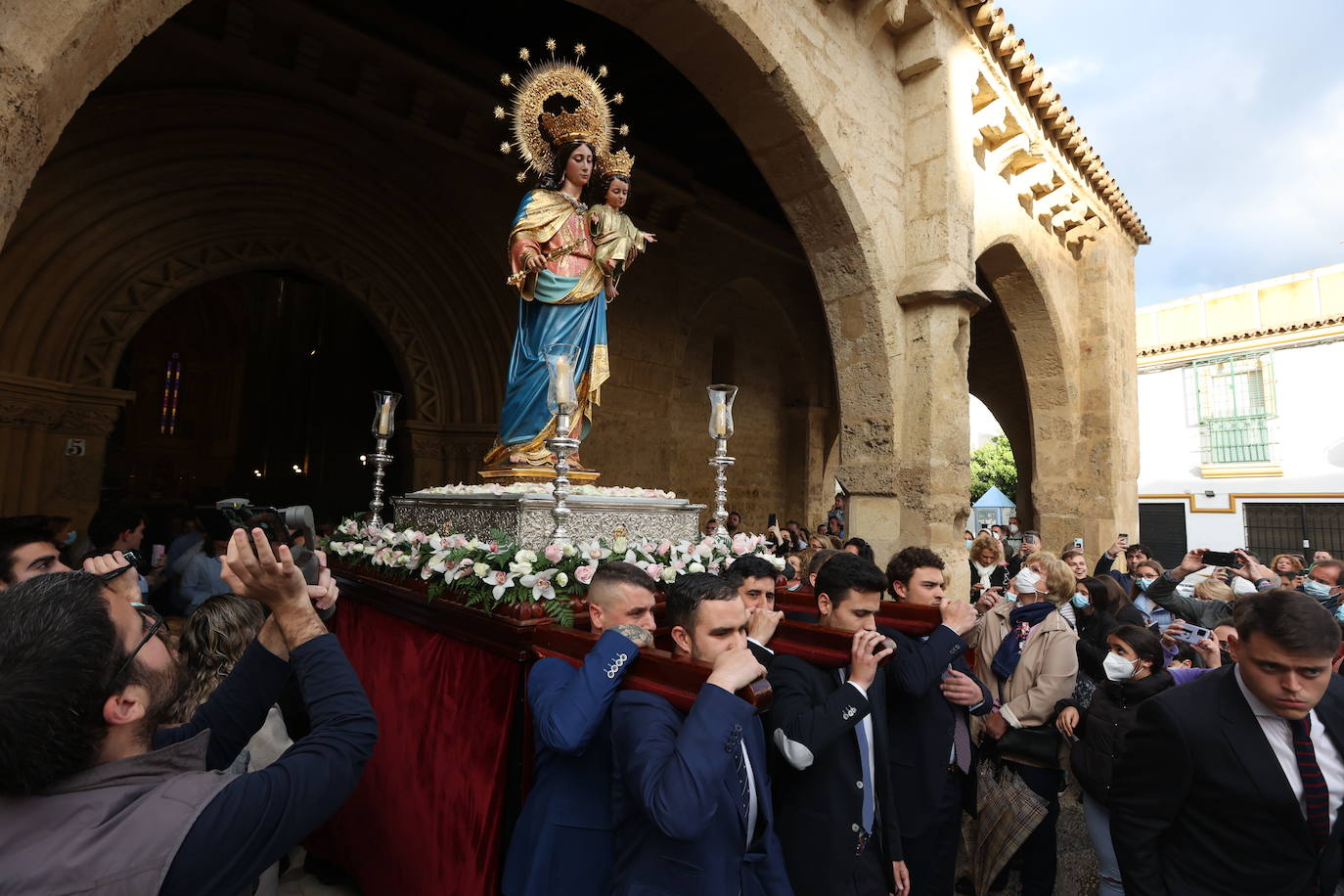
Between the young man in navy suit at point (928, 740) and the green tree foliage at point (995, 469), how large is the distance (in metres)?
26.6

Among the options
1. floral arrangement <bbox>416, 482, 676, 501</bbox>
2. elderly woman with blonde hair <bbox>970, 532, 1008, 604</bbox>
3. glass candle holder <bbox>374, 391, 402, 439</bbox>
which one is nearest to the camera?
floral arrangement <bbox>416, 482, 676, 501</bbox>

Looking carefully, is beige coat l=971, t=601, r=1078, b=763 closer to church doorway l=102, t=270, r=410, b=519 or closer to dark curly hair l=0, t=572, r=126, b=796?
dark curly hair l=0, t=572, r=126, b=796

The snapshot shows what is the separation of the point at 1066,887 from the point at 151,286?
801 centimetres

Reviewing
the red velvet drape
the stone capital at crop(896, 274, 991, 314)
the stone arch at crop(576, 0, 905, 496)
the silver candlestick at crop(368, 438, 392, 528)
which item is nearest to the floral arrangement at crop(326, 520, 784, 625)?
the red velvet drape

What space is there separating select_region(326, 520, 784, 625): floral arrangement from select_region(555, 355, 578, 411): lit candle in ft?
2.23

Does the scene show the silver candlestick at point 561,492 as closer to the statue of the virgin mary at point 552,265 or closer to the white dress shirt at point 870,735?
the statue of the virgin mary at point 552,265

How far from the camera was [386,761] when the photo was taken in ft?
9.20

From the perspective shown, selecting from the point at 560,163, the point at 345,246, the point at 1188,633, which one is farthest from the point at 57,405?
the point at 1188,633

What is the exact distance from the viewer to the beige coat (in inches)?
109

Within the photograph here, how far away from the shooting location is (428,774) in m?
2.56

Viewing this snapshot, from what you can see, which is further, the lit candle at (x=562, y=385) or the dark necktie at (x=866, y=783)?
the lit candle at (x=562, y=385)

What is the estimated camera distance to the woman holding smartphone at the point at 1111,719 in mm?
2313

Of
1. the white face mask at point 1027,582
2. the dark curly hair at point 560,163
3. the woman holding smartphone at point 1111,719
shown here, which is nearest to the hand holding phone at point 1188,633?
the woman holding smartphone at point 1111,719

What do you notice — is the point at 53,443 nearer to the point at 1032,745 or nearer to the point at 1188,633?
the point at 1032,745
